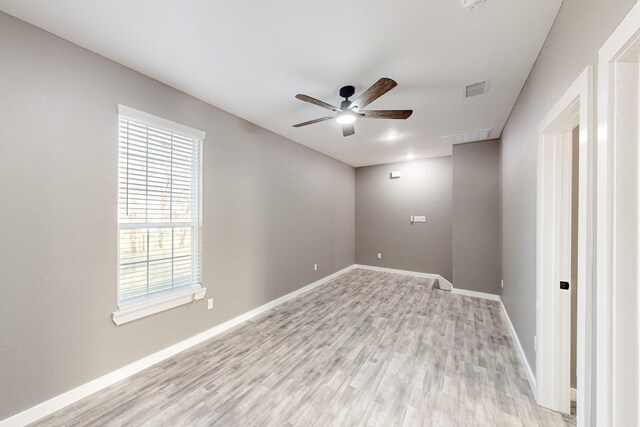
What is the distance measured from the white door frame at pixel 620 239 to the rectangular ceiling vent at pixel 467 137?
315cm

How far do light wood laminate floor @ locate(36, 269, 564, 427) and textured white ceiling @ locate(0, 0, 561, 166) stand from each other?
2.72m

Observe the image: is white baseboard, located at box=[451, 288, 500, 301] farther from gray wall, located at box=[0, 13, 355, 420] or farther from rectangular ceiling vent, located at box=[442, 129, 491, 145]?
gray wall, located at box=[0, 13, 355, 420]

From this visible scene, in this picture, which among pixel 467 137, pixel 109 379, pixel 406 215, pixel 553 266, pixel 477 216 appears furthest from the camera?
pixel 406 215

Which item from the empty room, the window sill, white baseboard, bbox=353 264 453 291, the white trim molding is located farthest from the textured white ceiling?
white baseboard, bbox=353 264 453 291

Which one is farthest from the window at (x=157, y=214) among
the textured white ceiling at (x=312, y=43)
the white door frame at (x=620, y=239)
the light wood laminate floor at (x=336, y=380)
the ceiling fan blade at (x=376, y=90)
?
the white door frame at (x=620, y=239)

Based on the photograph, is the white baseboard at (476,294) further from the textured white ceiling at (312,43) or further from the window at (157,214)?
the window at (157,214)

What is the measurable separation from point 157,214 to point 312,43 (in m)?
2.11

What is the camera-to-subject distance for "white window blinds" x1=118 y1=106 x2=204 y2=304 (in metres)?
2.19

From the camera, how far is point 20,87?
65.2 inches

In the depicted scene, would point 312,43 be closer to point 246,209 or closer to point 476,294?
point 246,209

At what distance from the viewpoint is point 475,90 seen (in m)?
2.50

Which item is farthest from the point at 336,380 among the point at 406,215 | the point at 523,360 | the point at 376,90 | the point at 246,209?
the point at 406,215

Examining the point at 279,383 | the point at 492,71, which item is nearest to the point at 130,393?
the point at 279,383

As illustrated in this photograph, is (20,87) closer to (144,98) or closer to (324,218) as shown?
(144,98)
